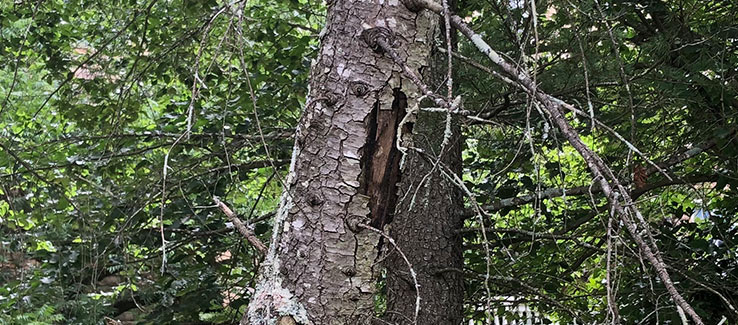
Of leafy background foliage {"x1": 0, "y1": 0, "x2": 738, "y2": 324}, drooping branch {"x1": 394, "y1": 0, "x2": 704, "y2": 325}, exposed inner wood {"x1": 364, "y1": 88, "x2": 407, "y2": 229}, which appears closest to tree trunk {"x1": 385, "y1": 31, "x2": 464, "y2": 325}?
leafy background foliage {"x1": 0, "y1": 0, "x2": 738, "y2": 324}

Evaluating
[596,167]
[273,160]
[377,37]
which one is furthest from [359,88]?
[273,160]

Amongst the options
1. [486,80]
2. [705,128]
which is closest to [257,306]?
[486,80]

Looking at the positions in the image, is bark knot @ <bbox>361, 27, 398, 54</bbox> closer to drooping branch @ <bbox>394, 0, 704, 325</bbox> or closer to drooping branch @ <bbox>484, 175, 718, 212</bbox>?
drooping branch @ <bbox>394, 0, 704, 325</bbox>

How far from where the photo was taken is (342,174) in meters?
1.44

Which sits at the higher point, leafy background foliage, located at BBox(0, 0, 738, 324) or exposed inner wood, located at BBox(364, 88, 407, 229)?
leafy background foliage, located at BBox(0, 0, 738, 324)

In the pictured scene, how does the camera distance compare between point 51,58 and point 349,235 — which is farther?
point 51,58

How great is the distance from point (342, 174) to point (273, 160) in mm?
1733

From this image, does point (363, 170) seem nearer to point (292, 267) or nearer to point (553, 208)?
point (292, 267)

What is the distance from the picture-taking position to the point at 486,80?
9.35 ft

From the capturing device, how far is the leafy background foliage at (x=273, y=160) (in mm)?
2961

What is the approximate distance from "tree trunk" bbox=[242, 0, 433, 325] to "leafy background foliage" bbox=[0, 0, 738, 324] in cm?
139

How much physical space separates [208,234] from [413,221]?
105cm

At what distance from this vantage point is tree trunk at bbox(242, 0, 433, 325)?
1428 millimetres

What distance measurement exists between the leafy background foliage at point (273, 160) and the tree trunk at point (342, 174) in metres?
1.39
